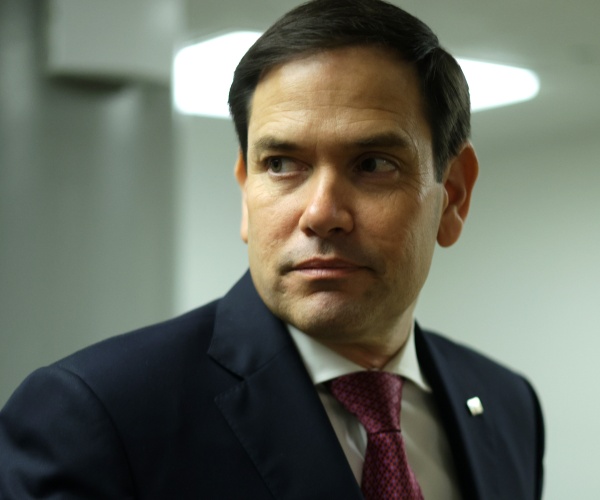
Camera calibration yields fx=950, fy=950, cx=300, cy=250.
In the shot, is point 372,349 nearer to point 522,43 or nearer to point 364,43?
point 364,43

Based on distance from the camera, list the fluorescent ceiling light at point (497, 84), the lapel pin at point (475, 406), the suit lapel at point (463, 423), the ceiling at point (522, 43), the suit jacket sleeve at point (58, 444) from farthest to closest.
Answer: the fluorescent ceiling light at point (497, 84) → the ceiling at point (522, 43) → the lapel pin at point (475, 406) → the suit lapel at point (463, 423) → the suit jacket sleeve at point (58, 444)

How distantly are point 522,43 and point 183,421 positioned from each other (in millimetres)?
3967

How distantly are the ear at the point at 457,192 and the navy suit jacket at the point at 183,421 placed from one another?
41 centimetres

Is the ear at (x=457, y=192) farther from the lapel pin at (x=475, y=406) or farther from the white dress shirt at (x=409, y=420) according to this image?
the lapel pin at (x=475, y=406)

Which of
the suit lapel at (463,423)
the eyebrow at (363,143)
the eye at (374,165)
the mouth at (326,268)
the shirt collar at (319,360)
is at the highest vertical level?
the eyebrow at (363,143)

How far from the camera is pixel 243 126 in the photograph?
5.88ft

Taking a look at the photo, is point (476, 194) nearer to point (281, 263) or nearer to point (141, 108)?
point (141, 108)

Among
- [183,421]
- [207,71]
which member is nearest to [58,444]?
[183,421]

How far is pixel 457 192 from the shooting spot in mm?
1895

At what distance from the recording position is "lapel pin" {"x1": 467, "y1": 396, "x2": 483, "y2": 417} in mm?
1924

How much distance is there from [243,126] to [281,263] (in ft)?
1.13

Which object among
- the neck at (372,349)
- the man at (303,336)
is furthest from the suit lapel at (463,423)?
the neck at (372,349)

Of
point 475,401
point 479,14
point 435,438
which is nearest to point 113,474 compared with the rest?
point 435,438

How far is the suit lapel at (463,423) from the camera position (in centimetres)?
179
